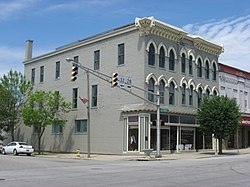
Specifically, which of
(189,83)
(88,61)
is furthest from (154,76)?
(88,61)

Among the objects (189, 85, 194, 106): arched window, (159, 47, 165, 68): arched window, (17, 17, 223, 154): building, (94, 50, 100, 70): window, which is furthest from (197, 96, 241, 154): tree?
(94, 50, 100, 70): window

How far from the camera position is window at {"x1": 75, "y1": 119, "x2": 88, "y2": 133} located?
4106 cm

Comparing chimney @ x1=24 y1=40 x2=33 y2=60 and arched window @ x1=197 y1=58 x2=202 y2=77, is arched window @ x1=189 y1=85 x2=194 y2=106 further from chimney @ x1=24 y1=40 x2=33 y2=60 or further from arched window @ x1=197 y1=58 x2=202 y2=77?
chimney @ x1=24 y1=40 x2=33 y2=60

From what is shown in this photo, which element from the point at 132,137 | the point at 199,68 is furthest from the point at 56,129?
the point at 199,68

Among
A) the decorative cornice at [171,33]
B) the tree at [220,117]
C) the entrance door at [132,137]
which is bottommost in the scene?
the entrance door at [132,137]

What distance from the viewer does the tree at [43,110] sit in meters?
39.4

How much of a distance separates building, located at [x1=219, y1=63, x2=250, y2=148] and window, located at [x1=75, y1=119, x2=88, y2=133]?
59.0 ft

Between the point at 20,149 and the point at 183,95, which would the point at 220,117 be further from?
the point at 20,149

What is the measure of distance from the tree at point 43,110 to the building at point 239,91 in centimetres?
2020

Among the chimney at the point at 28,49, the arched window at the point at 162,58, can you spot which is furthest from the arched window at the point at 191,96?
the chimney at the point at 28,49

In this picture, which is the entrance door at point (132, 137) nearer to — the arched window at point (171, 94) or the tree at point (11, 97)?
the arched window at point (171, 94)

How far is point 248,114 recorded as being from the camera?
49625mm

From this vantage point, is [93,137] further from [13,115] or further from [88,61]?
[13,115]

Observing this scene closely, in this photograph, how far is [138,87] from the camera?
32.2 m
